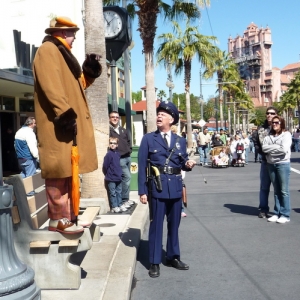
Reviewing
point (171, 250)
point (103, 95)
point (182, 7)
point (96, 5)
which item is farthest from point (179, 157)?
point (182, 7)

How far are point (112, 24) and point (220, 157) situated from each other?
12850mm

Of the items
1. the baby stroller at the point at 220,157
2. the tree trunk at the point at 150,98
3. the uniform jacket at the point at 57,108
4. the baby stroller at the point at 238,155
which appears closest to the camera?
the uniform jacket at the point at 57,108

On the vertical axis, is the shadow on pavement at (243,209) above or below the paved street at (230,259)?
below

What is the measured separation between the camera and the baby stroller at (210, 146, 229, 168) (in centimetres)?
2191

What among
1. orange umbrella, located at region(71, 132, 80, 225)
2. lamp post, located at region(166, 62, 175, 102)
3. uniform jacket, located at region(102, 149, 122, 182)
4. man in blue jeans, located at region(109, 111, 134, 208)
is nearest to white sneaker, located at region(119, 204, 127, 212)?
man in blue jeans, located at region(109, 111, 134, 208)

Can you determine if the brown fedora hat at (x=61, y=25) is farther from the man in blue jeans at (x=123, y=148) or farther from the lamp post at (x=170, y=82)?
the lamp post at (x=170, y=82)

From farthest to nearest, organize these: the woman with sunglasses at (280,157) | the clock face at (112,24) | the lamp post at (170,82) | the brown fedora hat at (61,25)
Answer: the lamp post at (170,82) → the clock face at (112,24) → the woman with sunglasses at (280,157) → the brown fedora hat at (61,25)

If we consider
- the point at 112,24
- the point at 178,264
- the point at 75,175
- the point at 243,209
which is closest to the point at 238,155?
the point at 243,209

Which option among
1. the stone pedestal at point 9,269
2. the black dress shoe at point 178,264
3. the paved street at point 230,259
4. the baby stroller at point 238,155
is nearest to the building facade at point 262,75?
the baby stroller at point 238,155

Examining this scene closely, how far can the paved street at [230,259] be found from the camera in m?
4.83

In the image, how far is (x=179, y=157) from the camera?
5.39 m

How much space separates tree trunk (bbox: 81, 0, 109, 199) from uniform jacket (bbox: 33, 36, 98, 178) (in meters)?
3.72

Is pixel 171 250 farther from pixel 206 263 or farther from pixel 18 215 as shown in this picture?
pixel 18 215

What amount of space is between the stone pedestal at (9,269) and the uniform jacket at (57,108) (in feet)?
2.60
